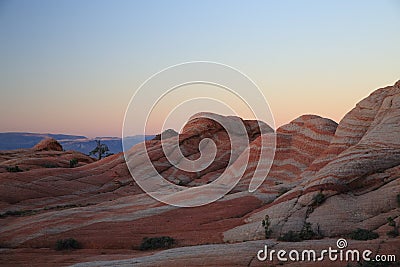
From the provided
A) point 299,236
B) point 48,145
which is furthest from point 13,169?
point 48,145

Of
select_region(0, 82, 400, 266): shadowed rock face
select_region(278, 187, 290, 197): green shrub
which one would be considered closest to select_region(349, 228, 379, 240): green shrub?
select_region(0, 82, 400, 266): shadowed rock face

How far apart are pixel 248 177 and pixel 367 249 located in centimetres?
1723

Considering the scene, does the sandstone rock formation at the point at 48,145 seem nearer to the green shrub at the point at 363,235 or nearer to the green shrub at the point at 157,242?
the green shrub at the point at 157,242

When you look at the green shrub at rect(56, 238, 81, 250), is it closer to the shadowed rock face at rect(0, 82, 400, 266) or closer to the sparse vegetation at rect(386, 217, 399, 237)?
the shadowed rock face at rect(0, 82, 400, 266)

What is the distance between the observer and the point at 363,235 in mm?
17047

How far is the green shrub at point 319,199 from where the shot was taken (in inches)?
819

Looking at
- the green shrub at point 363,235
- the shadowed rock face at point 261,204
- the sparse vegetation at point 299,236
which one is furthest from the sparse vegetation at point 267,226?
the green shrub at point 363,235

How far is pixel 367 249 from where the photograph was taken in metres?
15.0

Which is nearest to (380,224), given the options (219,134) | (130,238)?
(130,238)

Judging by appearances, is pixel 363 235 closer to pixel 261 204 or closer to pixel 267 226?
pixel 267 226

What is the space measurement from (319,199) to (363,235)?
3927mm

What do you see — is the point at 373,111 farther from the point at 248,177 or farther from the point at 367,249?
the point at 367,249

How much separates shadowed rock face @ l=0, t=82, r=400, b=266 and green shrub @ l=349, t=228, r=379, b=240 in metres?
0.41

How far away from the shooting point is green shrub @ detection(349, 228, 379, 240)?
16.9 meters
